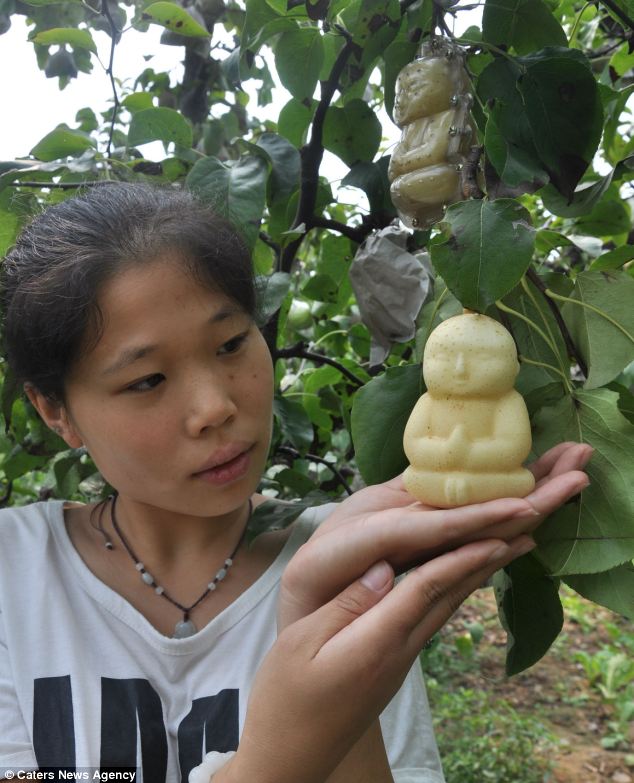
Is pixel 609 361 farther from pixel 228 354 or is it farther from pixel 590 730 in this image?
pixel 590 730

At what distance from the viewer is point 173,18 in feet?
3.46

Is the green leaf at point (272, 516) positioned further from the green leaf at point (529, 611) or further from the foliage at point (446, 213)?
the green leaf at point (529, 611)

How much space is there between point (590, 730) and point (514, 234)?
233 centimetres

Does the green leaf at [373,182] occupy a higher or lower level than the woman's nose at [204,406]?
higher

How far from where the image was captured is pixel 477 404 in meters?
0.59

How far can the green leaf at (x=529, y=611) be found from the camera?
708 mm

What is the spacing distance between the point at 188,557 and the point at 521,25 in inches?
29.2

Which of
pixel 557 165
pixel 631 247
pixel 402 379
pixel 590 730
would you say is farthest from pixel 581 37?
pixel 590 730

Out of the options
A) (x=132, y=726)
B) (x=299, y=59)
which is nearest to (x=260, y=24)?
(x=299, y=59)

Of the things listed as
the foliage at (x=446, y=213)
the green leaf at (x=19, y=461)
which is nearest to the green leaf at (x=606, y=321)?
the foliage at (x=446, y=213)

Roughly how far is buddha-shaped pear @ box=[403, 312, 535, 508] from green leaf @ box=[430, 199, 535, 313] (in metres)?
0.05

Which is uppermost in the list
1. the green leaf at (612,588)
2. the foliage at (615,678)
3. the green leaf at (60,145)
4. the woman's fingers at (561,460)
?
the green leaf at (60,145)

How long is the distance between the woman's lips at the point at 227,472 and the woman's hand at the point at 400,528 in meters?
0.16

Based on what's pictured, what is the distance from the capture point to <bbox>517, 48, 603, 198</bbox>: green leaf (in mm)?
662
